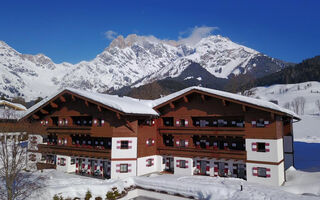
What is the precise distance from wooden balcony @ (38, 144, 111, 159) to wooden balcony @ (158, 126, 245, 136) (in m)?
7.00

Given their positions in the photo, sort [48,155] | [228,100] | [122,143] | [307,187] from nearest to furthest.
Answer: [307,187] < [228,100] < [122,143] < [48,155]

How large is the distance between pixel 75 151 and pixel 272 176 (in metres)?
20.8

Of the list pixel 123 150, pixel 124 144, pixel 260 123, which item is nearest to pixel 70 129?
pixel 124 144

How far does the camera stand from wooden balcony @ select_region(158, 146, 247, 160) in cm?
2431

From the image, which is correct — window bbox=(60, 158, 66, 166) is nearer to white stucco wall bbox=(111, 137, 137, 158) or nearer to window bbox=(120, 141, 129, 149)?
white stucco wall bbox=(111, 137, 137, 158)

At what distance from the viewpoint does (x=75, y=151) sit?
2912cm

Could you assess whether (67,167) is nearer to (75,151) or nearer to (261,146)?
(75,151)

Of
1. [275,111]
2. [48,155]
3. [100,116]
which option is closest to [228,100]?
[275,111]

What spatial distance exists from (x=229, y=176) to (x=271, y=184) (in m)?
4.24

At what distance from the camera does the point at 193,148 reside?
26906mm

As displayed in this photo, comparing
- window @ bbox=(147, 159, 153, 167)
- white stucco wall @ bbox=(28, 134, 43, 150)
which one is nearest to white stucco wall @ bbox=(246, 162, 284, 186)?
window @ bbox=(147, 159, 153, 167)

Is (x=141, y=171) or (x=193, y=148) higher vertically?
(x=193, y=148)

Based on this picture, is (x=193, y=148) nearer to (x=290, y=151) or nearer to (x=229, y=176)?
(x=229, y=176)

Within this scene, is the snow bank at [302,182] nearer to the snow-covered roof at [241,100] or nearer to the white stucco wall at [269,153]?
the white stucco wall at [269,153]
